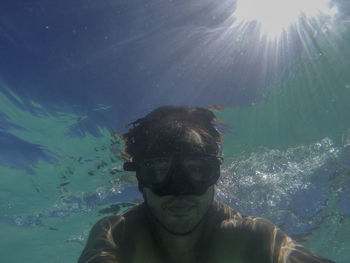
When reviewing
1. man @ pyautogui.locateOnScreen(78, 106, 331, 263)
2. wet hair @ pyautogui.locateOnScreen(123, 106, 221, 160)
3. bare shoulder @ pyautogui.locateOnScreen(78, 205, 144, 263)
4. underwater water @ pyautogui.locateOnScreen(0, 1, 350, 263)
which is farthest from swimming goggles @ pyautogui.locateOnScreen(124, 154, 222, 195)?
underwater water @ pyautogui.locateOnScreen(0, 1, 350, 263)

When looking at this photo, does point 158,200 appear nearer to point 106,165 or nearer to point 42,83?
point 42,83

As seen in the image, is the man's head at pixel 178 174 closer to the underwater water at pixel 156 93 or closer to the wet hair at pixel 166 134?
the wet hair at pixel 166 134

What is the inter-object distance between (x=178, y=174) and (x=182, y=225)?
62cm

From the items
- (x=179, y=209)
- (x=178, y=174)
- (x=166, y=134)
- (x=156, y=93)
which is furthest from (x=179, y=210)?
(x=156, y=93)

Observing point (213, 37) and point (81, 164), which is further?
point (81, 164)

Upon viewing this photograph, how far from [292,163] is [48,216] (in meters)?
14.7

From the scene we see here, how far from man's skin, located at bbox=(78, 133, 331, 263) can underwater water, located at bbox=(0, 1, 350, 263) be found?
13.1 ft

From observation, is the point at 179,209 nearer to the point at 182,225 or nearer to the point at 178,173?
the point at 182,225

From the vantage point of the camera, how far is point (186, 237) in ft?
11.4

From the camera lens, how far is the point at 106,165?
1102 cm

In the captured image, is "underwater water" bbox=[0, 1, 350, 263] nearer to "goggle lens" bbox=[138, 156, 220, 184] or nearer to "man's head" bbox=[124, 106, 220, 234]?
"man's head" bbox=[124, 106, 220, 234]

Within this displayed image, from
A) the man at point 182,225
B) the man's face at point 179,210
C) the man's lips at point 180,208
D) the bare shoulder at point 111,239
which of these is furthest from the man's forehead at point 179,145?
the bare shoulder at point 111,239

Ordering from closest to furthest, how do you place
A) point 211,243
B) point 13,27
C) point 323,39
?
point 211,243 → point 13,27 → point 323,39

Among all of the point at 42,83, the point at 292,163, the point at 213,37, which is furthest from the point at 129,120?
the point at 292,163
